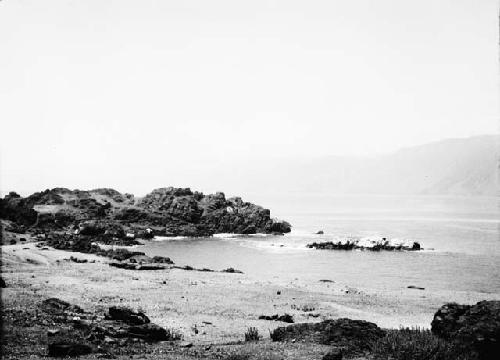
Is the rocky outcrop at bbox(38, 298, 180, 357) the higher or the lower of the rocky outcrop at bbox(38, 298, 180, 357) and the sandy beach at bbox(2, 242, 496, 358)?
the higher

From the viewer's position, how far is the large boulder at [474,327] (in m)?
11.5

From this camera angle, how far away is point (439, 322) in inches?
546

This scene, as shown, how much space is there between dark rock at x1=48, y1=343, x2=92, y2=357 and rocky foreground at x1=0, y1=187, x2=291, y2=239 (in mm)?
71830

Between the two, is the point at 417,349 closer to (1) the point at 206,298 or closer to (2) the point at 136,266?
(1) the point at 206,298

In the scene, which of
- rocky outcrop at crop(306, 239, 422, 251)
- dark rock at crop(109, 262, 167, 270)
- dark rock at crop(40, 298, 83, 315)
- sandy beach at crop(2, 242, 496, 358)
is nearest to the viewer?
dark rock at crop(40, 298, 83, 315)

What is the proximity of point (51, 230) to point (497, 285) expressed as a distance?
71437 millimetres

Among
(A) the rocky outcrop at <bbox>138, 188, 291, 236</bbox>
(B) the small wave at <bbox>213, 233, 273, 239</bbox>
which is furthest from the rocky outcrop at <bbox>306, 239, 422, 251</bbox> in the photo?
(A) the rocky outcrop at <bbox>138, 188, 291, 236</bbox>

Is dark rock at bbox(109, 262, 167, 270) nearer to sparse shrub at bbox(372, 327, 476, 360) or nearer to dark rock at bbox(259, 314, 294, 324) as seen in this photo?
dark rock at bbox(259, 314, 294, 324)

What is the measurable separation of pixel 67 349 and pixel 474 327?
35.4ft

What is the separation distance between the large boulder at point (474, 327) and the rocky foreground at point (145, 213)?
7482 cm

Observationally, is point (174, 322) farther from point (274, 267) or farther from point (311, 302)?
point (274, 267)

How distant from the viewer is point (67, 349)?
1277 cm

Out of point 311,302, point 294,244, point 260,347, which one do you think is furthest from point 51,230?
point 260,347

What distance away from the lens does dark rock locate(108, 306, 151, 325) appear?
18281 millimetres
